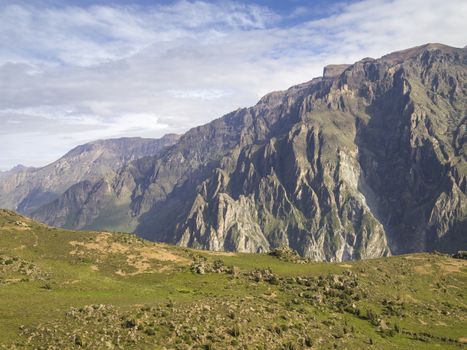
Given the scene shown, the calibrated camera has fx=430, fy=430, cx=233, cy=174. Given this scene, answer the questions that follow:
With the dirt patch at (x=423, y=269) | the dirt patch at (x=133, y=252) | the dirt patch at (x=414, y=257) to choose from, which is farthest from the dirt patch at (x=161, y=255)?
the dirt patch at (x=414, y=257)

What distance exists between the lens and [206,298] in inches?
2267

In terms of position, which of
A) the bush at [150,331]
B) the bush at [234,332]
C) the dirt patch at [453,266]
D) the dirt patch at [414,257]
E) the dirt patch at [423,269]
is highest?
the dirt patch at [414,257]

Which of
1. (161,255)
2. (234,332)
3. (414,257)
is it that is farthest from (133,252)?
(414,257)

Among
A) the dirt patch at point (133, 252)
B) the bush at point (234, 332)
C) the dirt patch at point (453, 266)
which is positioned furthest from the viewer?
the dirt patch at point (453, 266)

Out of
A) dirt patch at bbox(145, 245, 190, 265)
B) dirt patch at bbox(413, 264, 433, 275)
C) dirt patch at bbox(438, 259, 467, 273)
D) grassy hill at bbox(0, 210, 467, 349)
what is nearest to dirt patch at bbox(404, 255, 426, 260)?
grassy hill at bbox(0, 210, 467, 349)

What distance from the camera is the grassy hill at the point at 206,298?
143 feet

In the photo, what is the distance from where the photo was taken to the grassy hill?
143ft

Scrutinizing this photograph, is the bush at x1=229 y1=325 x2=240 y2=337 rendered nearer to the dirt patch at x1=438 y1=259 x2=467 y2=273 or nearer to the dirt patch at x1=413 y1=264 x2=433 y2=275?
the dirt patch at x1=413 y1=264 x2=433 y2=275

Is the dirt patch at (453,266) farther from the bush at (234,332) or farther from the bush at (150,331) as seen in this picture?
the bush at (150,331)

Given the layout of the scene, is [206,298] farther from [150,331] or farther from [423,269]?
[423,269]

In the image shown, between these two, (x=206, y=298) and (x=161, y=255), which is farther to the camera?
(x=161, y=255)

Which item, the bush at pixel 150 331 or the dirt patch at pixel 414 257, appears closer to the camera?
the bush at pixel 150 331

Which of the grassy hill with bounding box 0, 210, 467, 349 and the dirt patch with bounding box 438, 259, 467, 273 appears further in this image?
the dirt patch with bounding box 438, 259, 467, 273

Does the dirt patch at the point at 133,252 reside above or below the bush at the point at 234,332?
above
